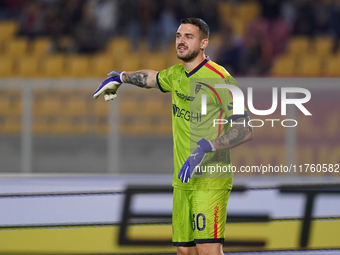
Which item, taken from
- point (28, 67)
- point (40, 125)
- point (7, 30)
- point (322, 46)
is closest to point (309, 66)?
point (322, 46)

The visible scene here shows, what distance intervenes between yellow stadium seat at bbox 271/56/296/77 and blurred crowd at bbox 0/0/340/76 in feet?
0.56

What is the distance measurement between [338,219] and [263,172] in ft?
10.6

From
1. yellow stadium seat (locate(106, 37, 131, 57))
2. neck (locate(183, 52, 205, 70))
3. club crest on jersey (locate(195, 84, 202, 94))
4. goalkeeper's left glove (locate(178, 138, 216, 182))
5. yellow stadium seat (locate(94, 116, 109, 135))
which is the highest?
Answer: yellow stadium seat (locate(106, 37, 131, 57))

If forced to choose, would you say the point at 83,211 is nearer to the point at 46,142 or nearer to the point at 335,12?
the point at 46,142

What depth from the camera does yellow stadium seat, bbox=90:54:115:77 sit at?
384 inches

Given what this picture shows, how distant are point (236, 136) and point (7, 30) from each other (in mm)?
9768

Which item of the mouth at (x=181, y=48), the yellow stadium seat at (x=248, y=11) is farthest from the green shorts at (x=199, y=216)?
the yellow stadium seat at (x=248, y=11)

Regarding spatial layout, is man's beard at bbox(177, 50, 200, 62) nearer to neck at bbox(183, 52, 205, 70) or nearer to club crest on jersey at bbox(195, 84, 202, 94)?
neck at bbox(183, 52, 205, 70)

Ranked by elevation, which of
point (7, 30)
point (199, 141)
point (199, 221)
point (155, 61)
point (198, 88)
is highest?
point (7, 30)

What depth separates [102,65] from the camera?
9.84m

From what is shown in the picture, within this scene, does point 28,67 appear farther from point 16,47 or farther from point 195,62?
point 195,62

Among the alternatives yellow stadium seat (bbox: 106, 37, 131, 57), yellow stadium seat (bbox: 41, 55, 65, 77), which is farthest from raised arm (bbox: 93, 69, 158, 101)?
yellow stadium seat (bbox: 106, 37, 131, 57)

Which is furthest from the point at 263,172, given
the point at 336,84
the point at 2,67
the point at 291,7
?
the point at 2,67

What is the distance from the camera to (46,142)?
25.5 ft
